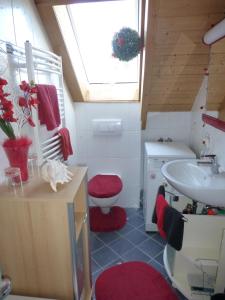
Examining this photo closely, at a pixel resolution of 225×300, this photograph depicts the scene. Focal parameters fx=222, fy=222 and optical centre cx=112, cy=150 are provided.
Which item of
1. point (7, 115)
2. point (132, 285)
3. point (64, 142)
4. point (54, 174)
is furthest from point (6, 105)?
point (132, 285)

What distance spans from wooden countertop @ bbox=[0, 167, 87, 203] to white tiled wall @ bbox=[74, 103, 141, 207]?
5.01 feet

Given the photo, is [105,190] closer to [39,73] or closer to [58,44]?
[39,73]

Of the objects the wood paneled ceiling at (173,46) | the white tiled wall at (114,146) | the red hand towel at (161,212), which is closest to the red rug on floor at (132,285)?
the red hand towel at (161,212)

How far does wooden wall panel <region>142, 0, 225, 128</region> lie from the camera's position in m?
1.53

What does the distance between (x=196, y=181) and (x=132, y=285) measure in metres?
0.89

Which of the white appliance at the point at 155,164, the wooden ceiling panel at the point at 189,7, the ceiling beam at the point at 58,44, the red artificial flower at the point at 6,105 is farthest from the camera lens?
the white appliance at the point at 155,164

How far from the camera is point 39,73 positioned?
1665 millimetres

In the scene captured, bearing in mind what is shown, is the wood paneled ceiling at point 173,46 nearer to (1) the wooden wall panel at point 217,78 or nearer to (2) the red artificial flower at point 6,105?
(1) the wooden wall panel at point 217,78

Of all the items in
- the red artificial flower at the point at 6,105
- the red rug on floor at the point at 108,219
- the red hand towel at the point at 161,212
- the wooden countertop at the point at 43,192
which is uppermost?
the red artificial flower at the point at 6,105

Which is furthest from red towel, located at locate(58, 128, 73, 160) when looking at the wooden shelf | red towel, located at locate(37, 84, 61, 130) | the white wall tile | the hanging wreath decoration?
the white wall tile

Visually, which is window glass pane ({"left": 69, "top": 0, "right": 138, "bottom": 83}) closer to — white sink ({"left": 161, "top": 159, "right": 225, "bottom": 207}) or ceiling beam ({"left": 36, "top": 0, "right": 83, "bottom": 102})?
ceiling beam ({"left": 36, "top": 0, "right": 83, "bottom": 102})

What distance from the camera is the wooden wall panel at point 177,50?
1.53 meters

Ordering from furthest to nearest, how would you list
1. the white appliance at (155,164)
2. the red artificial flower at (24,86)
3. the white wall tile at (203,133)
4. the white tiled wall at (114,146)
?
1. the white tiled wall at (114,146)
2. the white appliance at (155,164)
3. the white wall tile at (203,133)
4. the red artificial flower at (24,86)

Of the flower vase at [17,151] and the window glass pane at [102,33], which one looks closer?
the flower vase at [17,151]
